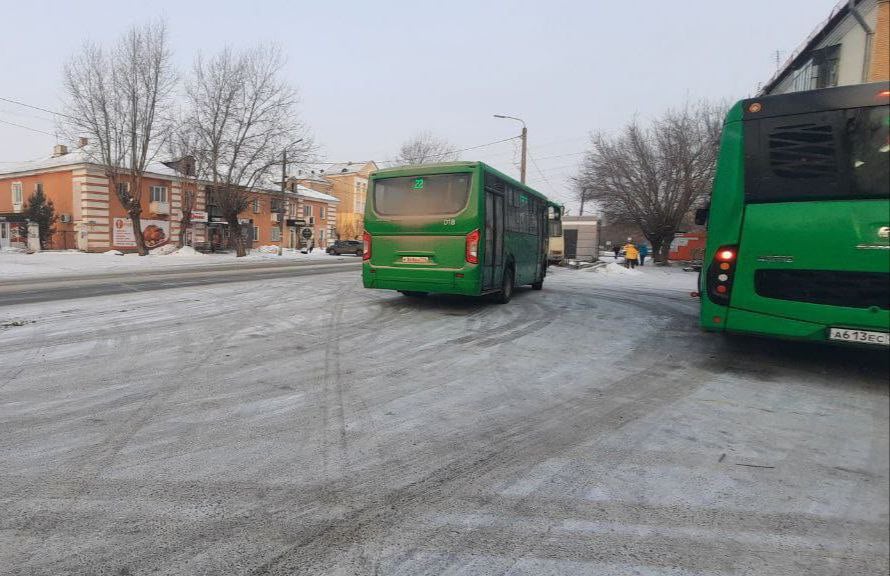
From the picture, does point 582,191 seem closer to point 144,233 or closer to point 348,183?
point 144,233

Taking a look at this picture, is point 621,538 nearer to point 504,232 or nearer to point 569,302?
point 504,232

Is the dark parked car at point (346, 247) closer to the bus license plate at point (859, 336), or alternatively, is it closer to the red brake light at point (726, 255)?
the red brake light at point (726, 255)

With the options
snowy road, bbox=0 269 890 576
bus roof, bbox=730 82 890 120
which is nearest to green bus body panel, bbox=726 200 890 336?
snowy road, bbox=0 269 890 576

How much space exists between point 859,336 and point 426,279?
6.65 meters

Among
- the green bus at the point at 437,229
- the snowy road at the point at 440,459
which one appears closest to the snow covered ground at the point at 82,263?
the green bus at the point at 437,229

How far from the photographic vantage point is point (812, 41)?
2117 cm

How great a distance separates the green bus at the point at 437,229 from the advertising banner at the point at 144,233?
34838 mm

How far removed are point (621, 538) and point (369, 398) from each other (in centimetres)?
263

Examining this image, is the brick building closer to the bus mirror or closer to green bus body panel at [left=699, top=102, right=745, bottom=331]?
the bus mirror

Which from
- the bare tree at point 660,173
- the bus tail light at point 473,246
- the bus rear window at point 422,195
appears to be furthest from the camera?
the bare tree at point 660,173

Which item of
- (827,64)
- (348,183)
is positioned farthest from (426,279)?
(348,183)

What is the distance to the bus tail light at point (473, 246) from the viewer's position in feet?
30.2

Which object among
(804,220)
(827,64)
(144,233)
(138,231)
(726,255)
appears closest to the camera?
(804,220)

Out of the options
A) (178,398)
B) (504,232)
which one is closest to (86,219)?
(504,232)
